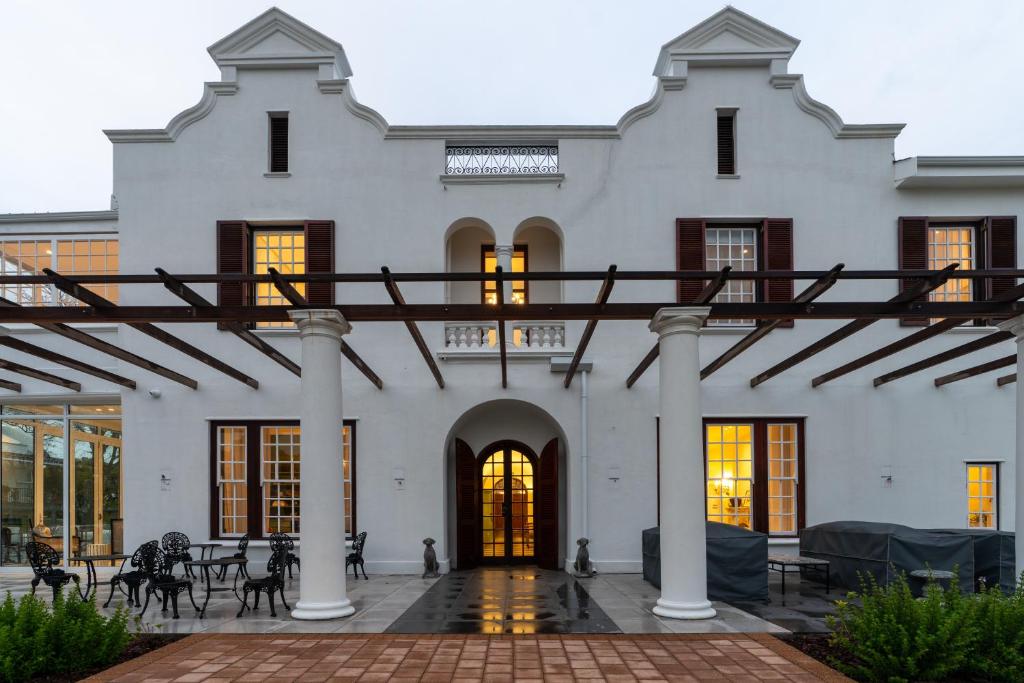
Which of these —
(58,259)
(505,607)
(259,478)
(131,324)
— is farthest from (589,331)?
(58,259)

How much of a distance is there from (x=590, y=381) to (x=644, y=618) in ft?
17.1

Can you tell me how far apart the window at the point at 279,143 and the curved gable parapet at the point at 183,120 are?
97 centimetres

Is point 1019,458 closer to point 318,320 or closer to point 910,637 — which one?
point 910,637

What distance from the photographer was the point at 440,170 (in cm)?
1378

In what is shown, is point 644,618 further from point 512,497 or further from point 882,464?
point 882,464

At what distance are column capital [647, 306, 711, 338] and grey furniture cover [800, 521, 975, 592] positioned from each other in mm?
4304

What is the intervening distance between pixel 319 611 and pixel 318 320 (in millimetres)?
3795

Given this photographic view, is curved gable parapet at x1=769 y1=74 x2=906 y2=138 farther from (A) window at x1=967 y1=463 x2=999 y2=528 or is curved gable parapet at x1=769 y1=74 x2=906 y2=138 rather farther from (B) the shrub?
(B) the shrub

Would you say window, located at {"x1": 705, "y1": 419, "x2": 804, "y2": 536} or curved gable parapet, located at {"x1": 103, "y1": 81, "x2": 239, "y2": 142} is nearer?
window, located at {"x1": 705, "y1": 419, "x2": 804, "y2": 536}

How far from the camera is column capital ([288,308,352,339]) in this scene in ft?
30.4

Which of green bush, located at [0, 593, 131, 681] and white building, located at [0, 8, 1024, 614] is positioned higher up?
white building, located at [0, 8, 1024, 614]

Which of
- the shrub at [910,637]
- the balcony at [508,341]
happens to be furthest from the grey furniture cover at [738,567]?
the balcony at [508,341]

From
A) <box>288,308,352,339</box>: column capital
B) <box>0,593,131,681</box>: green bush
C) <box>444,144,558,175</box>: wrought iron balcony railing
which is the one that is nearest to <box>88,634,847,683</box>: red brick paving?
<box>0,593,131,681</box>: green bush

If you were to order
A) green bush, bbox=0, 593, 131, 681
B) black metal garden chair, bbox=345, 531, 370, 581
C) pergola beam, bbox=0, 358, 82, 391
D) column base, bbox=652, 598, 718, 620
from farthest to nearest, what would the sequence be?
black metal garden chair, bbox=345, 531, 370, 581
pergola beam, bbox=0, 358, 82, 391
column base, bbox=652, 598, 718, 620
green bush, bbox=0, 593, 131, 681
